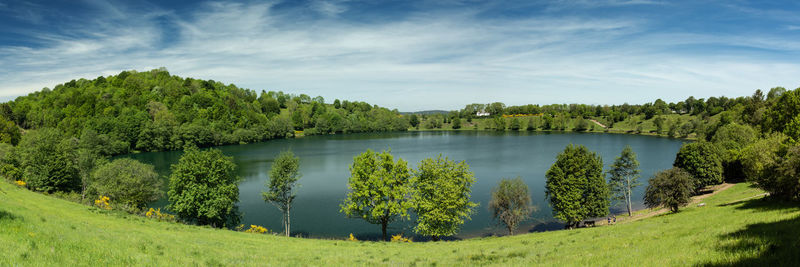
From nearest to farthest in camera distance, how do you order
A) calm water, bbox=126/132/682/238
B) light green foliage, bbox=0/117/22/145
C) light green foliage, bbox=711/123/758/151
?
calm water, bbox=126/132/682/238 < light green foliage, bbox=711/123/758/151 < light green foliage, bbox=0/117/22/145

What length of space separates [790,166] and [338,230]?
33328 mm

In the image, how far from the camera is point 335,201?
44.2 m

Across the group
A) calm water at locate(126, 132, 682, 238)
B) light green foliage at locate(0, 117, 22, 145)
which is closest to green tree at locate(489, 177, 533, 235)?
calm water at locate(126, 132, 682, 238)

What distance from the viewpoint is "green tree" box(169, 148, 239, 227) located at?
2981 centimetres

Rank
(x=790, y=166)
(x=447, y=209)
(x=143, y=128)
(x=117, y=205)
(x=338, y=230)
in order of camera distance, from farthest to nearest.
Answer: (x=143, y=128) < (x=338, y=230) < (x=117, y=205) < (x=447, y=209) < (x=790, y=166)

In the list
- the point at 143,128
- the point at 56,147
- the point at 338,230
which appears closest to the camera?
the point at 338,230

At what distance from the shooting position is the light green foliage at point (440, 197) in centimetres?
2841

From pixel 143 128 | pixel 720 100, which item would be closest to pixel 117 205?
→ pixel 143 128

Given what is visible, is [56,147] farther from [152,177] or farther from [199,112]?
[199,112]

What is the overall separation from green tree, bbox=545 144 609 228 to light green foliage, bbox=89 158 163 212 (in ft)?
132

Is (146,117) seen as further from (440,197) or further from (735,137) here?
(735,137)

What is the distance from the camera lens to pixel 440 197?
28.8m

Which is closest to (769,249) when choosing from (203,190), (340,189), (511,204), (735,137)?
(511,204)

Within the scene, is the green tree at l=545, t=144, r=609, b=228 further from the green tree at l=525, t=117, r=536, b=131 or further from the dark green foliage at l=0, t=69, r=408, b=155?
the green tree at l=525, t=117, r=536, b=131
